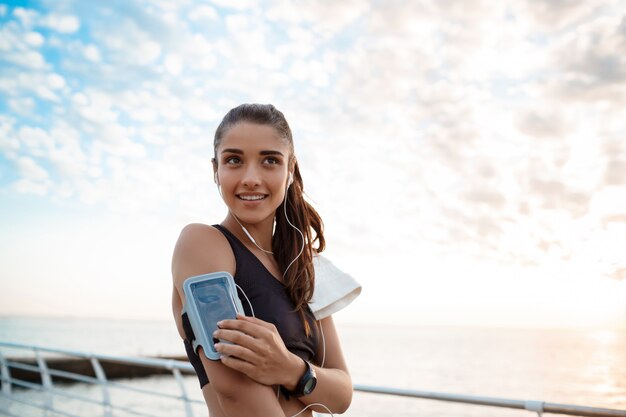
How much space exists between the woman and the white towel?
4 cm

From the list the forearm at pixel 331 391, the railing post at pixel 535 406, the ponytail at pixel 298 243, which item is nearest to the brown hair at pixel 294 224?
the ponytail at pixel 298 243

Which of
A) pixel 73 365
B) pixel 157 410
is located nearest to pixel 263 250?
pixel 157 410

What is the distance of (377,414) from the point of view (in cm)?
1978

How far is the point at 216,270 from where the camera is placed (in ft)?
3.58

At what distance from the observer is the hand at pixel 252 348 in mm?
940

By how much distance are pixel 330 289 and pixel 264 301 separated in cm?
26

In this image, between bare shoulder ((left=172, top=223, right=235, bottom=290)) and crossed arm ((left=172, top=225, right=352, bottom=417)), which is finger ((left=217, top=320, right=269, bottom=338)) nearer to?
crossed arm ((left=172, top=225, right=352, bottom=417))

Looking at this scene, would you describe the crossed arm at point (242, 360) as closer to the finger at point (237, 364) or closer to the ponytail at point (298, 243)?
the finger at point (237, 364)

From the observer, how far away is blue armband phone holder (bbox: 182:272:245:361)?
0.97m

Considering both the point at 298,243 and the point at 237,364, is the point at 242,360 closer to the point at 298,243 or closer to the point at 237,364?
the point at 237,364

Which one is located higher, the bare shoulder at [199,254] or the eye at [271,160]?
the eye at [271,160]

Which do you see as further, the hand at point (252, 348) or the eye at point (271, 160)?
the eye at point (271, 160)

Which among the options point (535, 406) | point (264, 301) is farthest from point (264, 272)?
point (535, 406)

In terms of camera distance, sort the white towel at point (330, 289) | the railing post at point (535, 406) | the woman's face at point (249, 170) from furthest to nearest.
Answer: the railing post at point (535, 406)
the white towel at point (330, 289)
the woman's face at point (249, 170)
